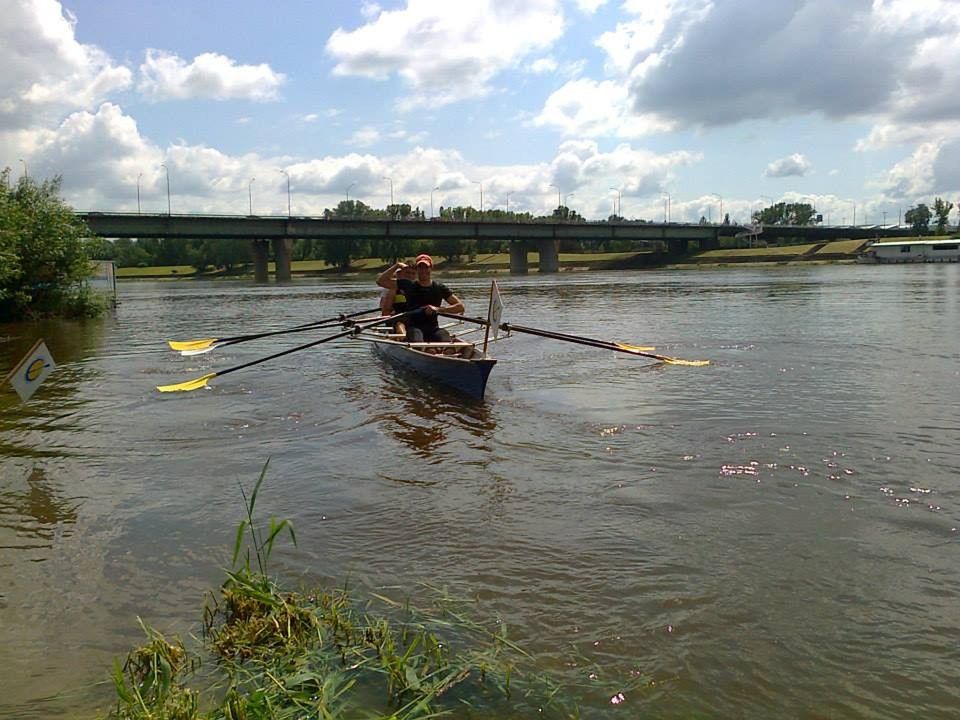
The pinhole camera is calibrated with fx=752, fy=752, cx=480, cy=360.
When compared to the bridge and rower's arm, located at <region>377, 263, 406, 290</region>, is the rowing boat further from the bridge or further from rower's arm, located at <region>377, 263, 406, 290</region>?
the bridge

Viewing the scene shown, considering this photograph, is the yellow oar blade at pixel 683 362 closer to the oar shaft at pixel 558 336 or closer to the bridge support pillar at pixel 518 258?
the oar shaft at pixel 558 336

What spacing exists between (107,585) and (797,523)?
6.12 meters

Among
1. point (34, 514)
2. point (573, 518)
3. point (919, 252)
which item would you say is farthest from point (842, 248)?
point (34, 514)

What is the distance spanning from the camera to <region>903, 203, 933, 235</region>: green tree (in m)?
164

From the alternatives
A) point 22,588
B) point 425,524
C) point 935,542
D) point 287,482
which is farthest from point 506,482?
point 22,588

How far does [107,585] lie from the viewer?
614 cm

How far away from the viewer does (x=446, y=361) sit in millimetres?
13719

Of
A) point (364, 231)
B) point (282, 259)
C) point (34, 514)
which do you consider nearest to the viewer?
point (34, 514)

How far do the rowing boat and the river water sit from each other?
1.47ft

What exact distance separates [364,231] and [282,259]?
15171 millimetres

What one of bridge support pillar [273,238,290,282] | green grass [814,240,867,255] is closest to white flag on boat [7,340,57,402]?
bridge support pillar [273,238,290,282]

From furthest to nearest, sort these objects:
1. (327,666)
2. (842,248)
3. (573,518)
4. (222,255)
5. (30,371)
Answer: (222,255), (842,248), (30,371), (573,518), (327,666)

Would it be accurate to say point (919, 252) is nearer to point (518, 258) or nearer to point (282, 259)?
point (518, 258)

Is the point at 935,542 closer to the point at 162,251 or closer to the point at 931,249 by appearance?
the point at 931,249
